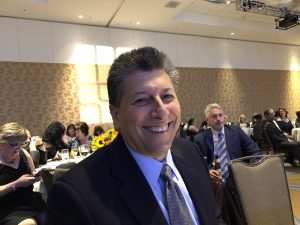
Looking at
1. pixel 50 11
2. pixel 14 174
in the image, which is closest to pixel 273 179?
pixel 14 174

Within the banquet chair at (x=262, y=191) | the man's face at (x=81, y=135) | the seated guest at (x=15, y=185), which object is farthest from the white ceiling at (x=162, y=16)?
the banquet chair at (x=262, y=191)

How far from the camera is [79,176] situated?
3.04 ft

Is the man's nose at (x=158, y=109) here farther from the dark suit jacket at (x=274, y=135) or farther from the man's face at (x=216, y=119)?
the dark suit jacket at (x=274, y=135)

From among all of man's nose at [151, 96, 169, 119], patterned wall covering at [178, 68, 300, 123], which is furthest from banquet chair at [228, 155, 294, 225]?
patterned wall covering at [178, 68, 300, 123]

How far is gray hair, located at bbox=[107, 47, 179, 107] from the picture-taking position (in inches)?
39.6

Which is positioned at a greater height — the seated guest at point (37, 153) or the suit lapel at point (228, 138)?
the suit lapel at point (228, 138)

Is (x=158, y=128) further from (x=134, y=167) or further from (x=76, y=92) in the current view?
(x=76, y=92)

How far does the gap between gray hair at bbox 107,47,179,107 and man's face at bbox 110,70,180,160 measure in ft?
0.06

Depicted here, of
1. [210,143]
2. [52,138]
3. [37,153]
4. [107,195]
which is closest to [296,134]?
[210,143]

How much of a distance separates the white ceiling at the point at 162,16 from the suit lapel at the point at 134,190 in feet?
22.5

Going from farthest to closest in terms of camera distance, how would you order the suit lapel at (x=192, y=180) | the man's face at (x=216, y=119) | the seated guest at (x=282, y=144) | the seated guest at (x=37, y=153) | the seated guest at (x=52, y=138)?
the seated guest at (x=282, y=144), the seated guest at (x=52, y=138), the seated guest at (x=37, y=153), the man's face at (x=216, y=119), the suit lapel at (x=192, y=180)

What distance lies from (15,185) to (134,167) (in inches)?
77.0

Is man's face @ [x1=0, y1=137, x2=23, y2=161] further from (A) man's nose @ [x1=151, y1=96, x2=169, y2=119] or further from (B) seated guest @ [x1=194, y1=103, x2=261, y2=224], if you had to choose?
(A) man's nose @ [x1=151, y1=96, x2=169, y2=119]

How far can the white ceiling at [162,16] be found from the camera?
735 cm
